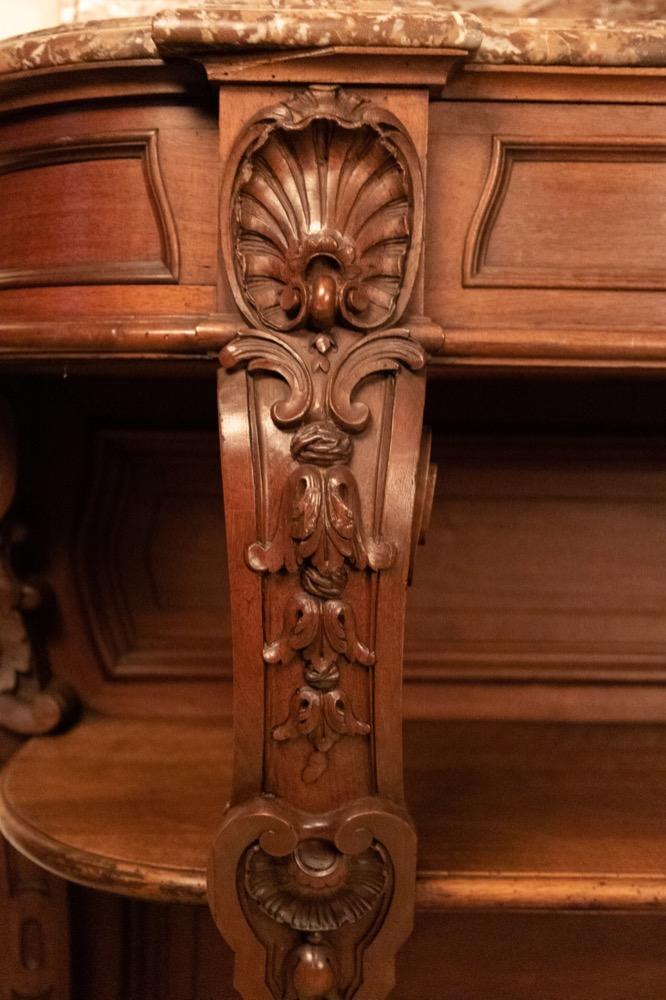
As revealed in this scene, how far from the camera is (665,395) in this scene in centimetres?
85

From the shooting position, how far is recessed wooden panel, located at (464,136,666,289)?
1.69 feet

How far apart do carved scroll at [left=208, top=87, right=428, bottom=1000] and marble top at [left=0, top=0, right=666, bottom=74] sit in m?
0.04

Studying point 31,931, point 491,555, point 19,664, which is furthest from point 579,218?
point 31,931

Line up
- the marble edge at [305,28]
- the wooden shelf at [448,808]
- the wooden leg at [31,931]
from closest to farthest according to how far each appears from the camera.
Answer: the marble edge at [305,28] < the wooden shelf at [448,808] < the wooden leg at [31,931]

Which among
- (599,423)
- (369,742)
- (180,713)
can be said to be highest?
(599,423)

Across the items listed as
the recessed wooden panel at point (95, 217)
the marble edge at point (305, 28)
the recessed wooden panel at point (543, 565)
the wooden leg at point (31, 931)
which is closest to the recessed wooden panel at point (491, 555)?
the recessed wooden panel at point (543, 565)

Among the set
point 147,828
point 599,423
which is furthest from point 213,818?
point 599,423

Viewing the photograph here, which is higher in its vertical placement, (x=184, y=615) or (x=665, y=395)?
(x=665, y=395)

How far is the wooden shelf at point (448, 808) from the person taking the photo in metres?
0.57

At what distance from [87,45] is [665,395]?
0.59 m

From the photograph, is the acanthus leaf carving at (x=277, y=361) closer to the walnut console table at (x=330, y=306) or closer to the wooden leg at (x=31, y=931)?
the walnut console table at (x=330, y=306)

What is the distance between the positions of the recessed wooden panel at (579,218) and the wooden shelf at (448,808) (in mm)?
373

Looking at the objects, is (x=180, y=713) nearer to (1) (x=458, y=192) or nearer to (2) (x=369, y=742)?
(2) (x=369, y=742)

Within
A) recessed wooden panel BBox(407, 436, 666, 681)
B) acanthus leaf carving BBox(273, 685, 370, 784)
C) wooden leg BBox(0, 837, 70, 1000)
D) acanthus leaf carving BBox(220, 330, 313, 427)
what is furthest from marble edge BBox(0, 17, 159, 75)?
wooden leg BBox(0, 837, 70, 1000)
